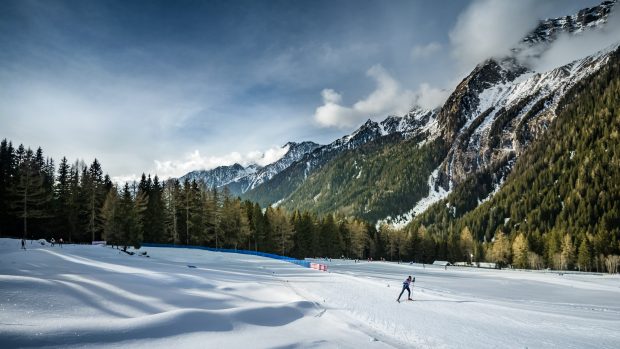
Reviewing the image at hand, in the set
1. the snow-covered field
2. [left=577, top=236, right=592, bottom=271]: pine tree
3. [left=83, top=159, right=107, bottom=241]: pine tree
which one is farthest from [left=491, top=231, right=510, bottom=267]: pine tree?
[left=83, top=159, right=107, bottom=241]: pine tree

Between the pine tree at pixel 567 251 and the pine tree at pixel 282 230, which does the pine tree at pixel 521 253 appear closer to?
the pine tree at pixel 567 251

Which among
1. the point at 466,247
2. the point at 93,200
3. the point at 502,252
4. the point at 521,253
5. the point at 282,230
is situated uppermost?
the point at 93,200

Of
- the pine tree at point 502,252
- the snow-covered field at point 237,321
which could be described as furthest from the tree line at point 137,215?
the pine tree at point 502,252

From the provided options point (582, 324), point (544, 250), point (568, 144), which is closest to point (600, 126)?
point (568, 144)

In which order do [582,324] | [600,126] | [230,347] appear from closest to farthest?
1. [230,347]
2. [582,324]
3. [600,126]

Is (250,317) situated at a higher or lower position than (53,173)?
lower

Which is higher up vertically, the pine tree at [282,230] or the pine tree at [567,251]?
the pine tree at [282,230]

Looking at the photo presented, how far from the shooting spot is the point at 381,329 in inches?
653

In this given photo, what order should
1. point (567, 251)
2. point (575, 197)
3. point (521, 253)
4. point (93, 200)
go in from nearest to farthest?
point (93, 200), point (567, 251), point (521, 253), point (575, 197)

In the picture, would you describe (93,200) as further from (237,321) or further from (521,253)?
(521,253)

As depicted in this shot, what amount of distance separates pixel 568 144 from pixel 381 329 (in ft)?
710

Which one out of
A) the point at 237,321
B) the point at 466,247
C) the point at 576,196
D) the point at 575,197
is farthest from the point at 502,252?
the point at 237,321

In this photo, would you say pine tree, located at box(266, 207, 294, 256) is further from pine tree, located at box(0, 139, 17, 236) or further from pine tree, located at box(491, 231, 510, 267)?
pine tree, located at box(491, 231, 510, 267)

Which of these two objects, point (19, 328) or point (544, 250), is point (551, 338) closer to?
point (19, 328)
